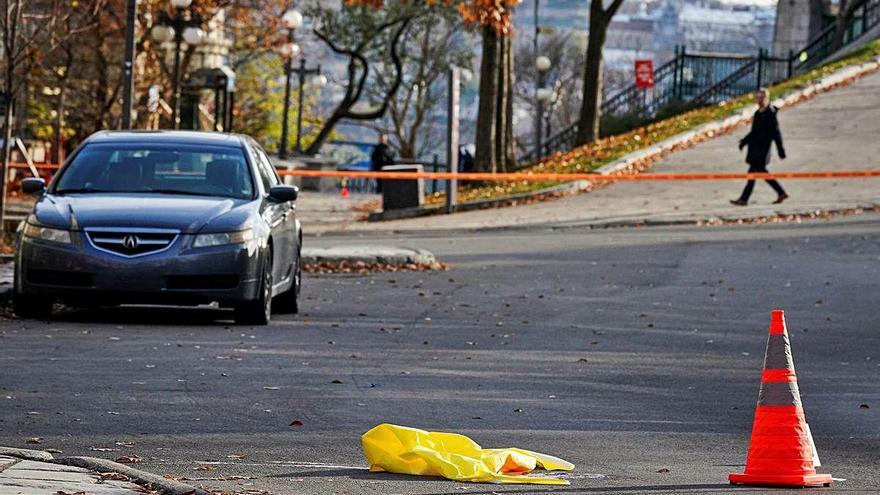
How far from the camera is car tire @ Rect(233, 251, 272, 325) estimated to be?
50.2 feet

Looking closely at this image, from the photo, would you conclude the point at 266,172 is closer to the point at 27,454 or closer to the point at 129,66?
the point at 27,454

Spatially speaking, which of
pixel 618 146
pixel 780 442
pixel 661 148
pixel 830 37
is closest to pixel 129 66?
pixel 661 148

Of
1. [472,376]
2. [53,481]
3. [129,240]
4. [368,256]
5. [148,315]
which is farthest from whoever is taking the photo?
[368,256]

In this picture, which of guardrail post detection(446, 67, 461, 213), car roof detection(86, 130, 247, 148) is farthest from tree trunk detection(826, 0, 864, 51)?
car roof detection(86, 130, 247, 148)

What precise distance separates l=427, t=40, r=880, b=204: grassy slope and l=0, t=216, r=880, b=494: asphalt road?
1415 cm

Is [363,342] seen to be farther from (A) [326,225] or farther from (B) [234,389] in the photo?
(A) [326,225]

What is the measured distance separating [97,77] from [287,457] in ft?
116

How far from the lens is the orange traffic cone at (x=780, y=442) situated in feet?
27.2

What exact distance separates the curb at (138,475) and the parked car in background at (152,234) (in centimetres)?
655

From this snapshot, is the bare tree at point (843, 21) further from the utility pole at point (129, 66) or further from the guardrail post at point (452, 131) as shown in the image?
the utility pole at point (129, 66)

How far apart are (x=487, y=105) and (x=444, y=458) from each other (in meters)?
30.3

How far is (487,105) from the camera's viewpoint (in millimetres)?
38406

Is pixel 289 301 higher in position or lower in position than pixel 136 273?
lower

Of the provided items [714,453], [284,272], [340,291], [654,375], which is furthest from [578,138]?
[714,453]
